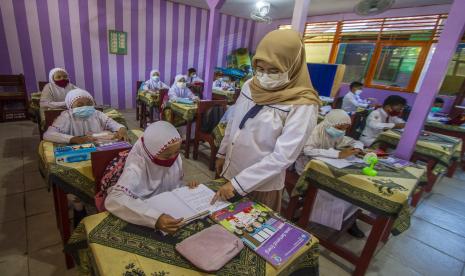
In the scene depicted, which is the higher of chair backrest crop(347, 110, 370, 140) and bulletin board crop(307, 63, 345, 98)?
bulletin board crop(307, 63, 345, 98)

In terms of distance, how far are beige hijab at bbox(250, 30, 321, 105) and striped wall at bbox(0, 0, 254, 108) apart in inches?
229

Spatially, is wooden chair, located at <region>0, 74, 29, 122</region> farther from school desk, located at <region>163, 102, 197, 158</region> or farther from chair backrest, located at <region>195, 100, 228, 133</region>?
chair backrest, located at <region>195, 100, 228, 133</region>

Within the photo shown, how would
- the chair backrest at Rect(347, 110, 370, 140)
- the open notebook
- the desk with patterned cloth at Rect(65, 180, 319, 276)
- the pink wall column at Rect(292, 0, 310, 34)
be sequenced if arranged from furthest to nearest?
1. the chair backrest at Rect(347, 110, 370, 140)
2. the pink wall column at Rect(292, 0, 310, 34)
3. the open notebook
4. the desk with patterned cloth at Rect(65, 180, 319, 276)

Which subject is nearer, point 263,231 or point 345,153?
point 263,231

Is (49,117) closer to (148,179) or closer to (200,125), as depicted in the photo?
(148,179)

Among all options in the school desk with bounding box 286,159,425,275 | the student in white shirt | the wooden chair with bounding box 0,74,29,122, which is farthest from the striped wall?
the school desk with bounding box 286,159,425,275

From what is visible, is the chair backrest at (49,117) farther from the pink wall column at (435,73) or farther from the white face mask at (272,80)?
the pink wall column at (435,73)

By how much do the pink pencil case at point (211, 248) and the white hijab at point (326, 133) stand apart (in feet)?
4.90

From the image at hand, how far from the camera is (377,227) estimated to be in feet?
5.19

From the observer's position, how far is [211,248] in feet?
2.56

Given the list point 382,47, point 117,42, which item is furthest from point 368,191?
point 117,42

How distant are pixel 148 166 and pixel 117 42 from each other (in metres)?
5.73

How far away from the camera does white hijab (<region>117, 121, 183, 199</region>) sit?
44.3 inches

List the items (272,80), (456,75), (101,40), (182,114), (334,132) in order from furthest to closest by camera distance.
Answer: (101,40)
(456,75)
(182,114)
(334,132)
(272,80)
